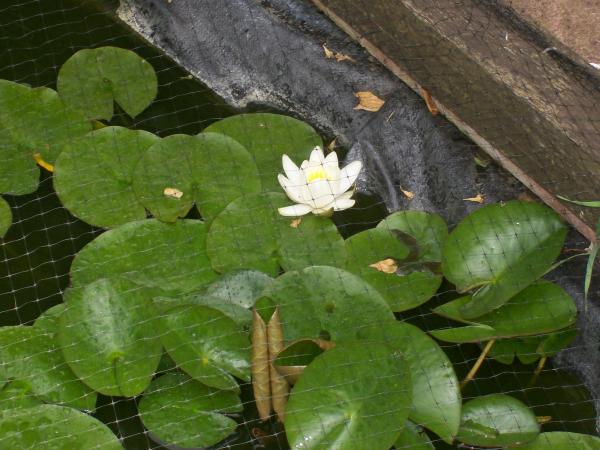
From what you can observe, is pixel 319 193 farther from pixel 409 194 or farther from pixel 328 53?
pixel 328 53

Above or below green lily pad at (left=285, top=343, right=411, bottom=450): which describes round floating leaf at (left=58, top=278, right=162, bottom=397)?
below

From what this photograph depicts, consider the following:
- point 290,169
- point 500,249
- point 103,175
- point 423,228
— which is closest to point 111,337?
point 103,175

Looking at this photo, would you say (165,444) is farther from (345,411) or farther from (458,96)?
(458,96)

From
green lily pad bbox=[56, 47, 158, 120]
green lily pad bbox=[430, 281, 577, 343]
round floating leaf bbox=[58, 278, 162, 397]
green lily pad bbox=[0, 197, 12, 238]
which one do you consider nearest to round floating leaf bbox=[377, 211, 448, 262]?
green lily pad bbox=[430, 281, 577, 343]

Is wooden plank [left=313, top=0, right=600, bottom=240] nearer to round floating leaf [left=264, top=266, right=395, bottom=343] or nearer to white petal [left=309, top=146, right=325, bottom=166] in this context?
white petal [left=309, top=146, right=325, bottom=166]

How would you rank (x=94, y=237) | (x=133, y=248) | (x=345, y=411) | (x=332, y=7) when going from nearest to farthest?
1. (x=345, y=411)
2. (x=133, y=248)
3. (x=94, y=237)
4. (x=332, y=7)

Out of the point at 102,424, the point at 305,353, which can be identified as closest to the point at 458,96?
the point at 305,353
